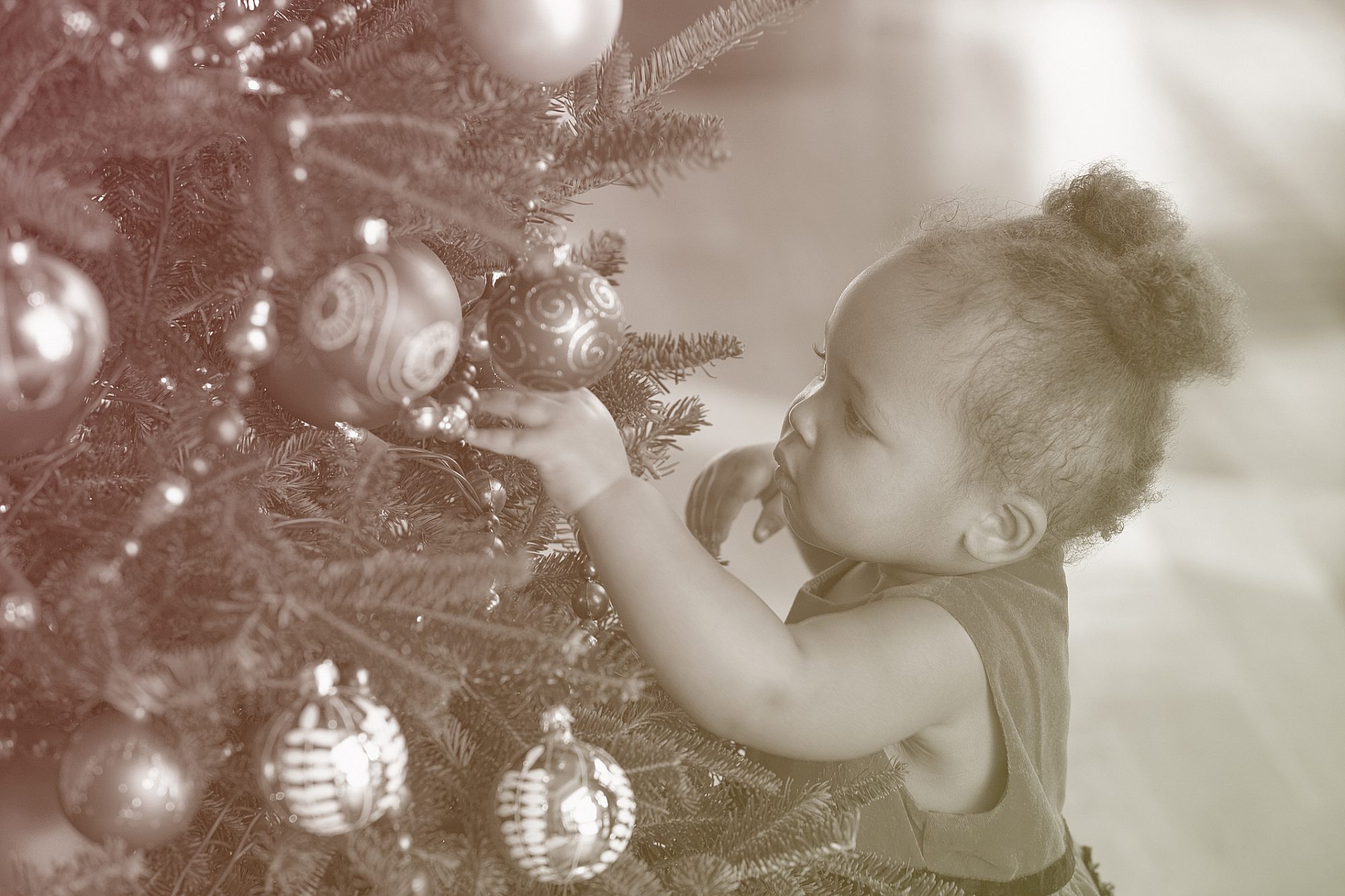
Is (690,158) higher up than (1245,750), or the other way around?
(690,158)

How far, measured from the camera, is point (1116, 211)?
803 mm

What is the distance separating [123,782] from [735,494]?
0.61 metres

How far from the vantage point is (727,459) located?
3.23ft

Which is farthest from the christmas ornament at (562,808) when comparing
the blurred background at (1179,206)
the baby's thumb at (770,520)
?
the blurred background at (1179,206)

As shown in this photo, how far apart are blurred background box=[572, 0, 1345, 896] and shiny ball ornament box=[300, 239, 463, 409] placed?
55.0 inches

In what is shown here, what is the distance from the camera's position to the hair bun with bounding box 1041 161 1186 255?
796 millimetres

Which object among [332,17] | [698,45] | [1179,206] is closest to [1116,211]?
[698,45]

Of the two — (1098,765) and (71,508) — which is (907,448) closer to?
(71,508)

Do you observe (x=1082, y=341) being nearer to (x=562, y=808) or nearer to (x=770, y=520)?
(x=770, y=520)

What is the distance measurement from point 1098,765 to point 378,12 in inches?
63.1

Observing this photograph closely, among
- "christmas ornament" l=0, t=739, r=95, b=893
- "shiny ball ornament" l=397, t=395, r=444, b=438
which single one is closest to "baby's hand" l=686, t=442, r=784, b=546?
"shiny ball ornament" l=397, t=395, r=444, b=438

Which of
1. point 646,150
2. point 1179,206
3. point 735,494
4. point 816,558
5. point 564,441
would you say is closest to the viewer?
point 646,150

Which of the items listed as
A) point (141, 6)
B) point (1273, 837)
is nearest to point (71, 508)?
point (141, 6)

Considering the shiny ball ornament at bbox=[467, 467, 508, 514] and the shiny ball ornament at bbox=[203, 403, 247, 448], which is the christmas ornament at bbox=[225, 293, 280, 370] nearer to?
the shiny ball ornament at bbox=[203, 403, 247, 448]
